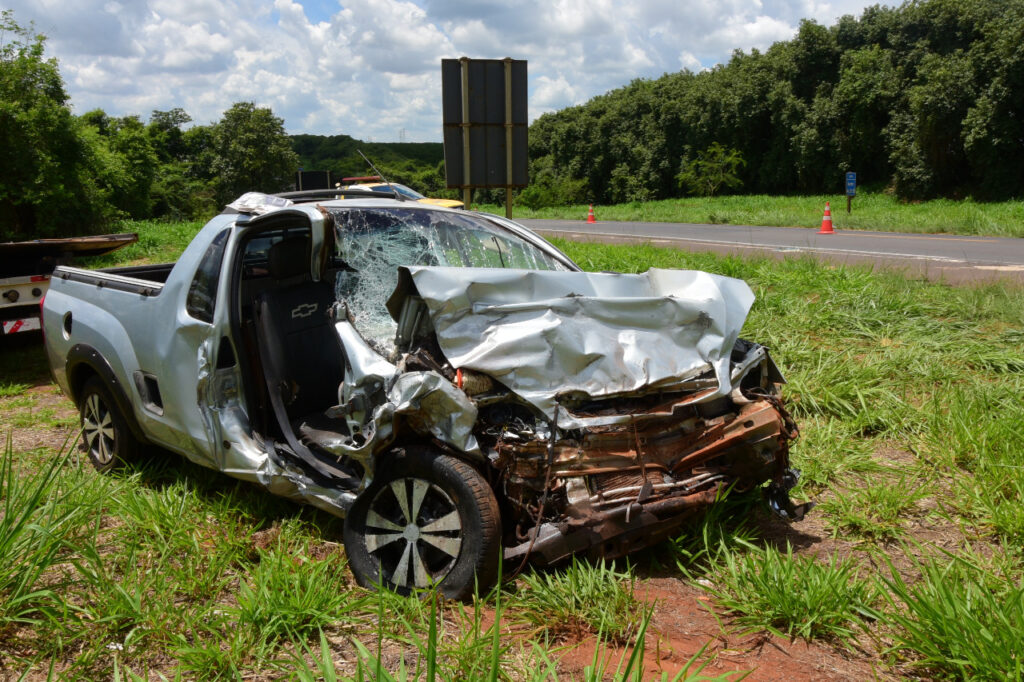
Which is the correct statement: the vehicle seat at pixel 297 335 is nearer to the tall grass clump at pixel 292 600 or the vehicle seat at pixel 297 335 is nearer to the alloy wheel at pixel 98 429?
the tall grass clump at pixel 292 600

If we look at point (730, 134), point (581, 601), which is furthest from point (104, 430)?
point (730, 134)

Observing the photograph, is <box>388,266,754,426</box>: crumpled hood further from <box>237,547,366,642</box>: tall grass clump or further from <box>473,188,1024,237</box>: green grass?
<box>473,188,1024,237</box>: green grass

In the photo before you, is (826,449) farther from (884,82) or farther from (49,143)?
(884,82)

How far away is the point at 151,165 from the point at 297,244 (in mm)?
45107

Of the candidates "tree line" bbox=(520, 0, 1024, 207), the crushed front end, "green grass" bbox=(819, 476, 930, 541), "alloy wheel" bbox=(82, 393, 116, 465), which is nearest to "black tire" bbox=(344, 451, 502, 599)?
the crushed front end

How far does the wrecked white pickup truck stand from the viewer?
318 cm

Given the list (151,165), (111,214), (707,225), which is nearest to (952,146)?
(707,225)

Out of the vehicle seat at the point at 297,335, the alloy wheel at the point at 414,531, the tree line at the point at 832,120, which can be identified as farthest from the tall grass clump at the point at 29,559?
the tree line at the point at 832,120

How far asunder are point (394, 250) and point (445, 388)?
135 centimetres

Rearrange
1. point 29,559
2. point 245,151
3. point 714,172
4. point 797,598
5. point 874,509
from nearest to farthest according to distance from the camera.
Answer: point 29,559 → point 797,598 → point 874,509 → point 714,172 → point 245,151

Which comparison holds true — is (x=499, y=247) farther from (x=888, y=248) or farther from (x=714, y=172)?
(x=714, y=172)

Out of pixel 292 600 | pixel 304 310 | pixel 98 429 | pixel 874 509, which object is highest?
pixel 304 310

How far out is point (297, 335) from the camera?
167 inches

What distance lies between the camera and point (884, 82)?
38.8m
